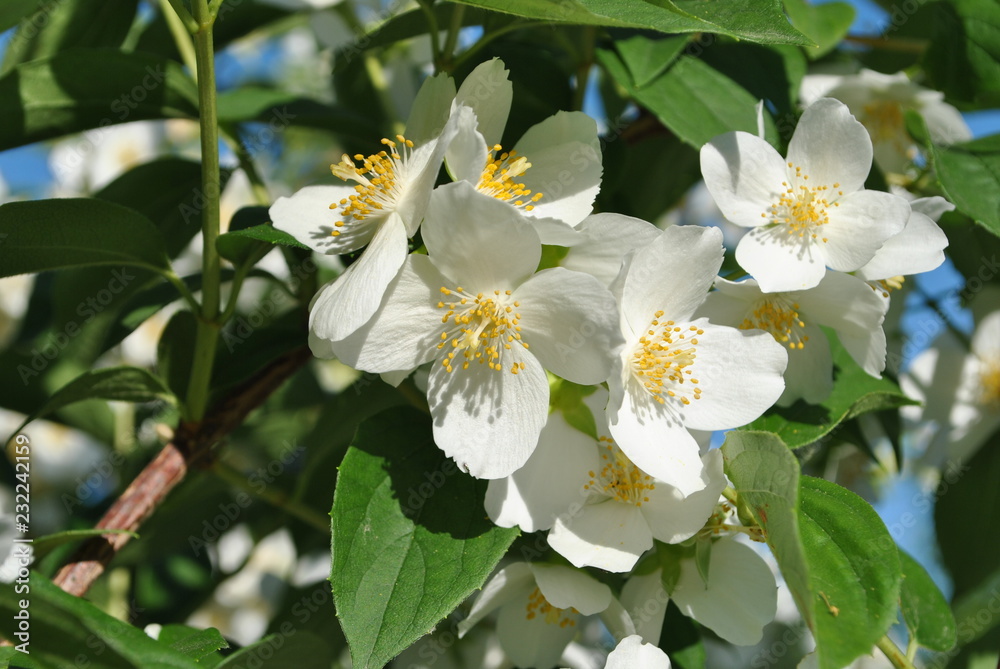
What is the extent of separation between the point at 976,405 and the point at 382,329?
3.64 feet

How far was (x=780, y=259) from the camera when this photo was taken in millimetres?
892

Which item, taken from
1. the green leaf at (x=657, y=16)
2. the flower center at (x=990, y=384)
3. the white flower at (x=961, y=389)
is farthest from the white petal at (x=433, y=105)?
the flower center at (x=990, y=384)

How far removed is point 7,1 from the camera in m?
0.88

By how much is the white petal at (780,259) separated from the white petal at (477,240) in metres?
0.25

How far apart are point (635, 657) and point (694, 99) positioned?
60 centimetres

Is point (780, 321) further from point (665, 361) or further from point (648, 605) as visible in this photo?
point (648, 605)

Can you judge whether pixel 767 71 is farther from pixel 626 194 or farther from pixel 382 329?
pixel 382 329

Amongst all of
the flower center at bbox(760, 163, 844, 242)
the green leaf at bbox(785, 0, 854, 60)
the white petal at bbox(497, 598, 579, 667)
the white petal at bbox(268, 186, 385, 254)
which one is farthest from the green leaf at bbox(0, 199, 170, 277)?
the green leaf at bbox(785, 0, 854, 60)

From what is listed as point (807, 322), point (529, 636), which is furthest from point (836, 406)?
point (529, 636)

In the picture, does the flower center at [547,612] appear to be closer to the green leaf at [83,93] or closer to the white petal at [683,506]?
the white petal at [683,506]

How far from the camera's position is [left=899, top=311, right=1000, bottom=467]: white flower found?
1438 mm

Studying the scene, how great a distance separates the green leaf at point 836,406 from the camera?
896 mm

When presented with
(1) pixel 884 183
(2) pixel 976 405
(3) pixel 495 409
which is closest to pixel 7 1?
(3) pixel 495 409

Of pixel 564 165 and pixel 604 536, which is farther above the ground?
pixel 564 165
